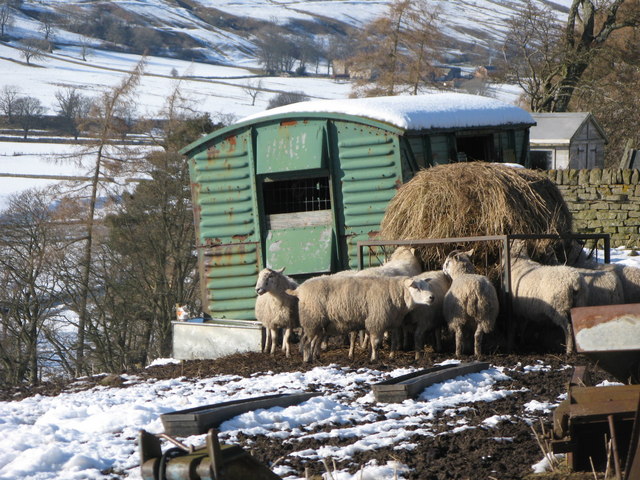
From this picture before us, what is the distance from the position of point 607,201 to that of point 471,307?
12.0m

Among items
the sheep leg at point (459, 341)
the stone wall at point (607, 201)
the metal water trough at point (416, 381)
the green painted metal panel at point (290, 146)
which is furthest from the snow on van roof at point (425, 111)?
the stone wall at point (607, 201)

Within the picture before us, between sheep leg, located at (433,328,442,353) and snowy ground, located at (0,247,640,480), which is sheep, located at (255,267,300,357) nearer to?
snowy ground, located at (0,247,640,480)

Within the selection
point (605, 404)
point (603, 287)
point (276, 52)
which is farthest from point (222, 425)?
point (276, 52)

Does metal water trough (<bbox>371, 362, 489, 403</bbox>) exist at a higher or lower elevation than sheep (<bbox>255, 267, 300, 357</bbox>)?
lower

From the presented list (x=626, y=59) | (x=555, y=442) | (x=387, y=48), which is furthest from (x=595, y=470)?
(x=626, y=59)

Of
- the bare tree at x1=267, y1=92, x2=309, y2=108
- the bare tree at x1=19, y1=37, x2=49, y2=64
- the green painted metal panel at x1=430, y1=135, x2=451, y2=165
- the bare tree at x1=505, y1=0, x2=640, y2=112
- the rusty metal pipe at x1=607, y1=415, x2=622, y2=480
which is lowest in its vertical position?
the rusty metal pipe at x1=607, y1=415, x2=622, y2=480

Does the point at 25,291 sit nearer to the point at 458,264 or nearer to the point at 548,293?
the point at 458,264

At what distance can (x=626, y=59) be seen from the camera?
39719 mm

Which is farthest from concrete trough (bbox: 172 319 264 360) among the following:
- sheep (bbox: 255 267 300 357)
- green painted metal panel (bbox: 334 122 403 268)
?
green painted metal panel (bbox: 334 122 403 268)

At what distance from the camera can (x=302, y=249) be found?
1525 cm

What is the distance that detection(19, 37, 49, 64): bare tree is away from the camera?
355ft

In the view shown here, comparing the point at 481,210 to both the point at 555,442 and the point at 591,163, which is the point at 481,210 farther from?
the point at 591,163

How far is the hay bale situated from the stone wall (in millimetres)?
8788

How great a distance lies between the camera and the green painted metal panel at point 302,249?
1500 cm
